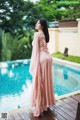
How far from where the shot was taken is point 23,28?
38.7ft

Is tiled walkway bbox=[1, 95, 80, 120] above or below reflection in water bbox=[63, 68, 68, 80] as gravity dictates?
above

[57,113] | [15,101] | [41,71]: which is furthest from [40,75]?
[15,101]

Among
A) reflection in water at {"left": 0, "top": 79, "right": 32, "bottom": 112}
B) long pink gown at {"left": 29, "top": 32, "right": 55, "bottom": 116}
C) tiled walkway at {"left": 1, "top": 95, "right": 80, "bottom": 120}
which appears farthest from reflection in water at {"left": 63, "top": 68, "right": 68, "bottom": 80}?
Answer: long pink gown at {"left": 29, "top": 32, "right": 55, "bottom": 116}

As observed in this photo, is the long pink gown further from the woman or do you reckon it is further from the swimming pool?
the swimming pool

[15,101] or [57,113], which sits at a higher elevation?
[57,113]

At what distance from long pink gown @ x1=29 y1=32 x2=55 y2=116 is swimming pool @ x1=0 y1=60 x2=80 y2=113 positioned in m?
0.99

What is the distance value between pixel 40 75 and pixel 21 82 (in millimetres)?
3216

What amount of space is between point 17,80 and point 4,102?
1.91m

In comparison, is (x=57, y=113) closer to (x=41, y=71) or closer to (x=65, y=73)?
(x=41, y=71)

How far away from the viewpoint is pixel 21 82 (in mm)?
6477

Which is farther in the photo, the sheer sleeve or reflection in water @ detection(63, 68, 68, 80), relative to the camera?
reflection in water @ detection(63, 68, 68, 80)

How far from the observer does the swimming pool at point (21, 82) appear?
4875mm

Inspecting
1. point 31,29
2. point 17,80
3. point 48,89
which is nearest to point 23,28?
point 31,29

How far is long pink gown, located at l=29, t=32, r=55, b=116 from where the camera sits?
10.8 feet
